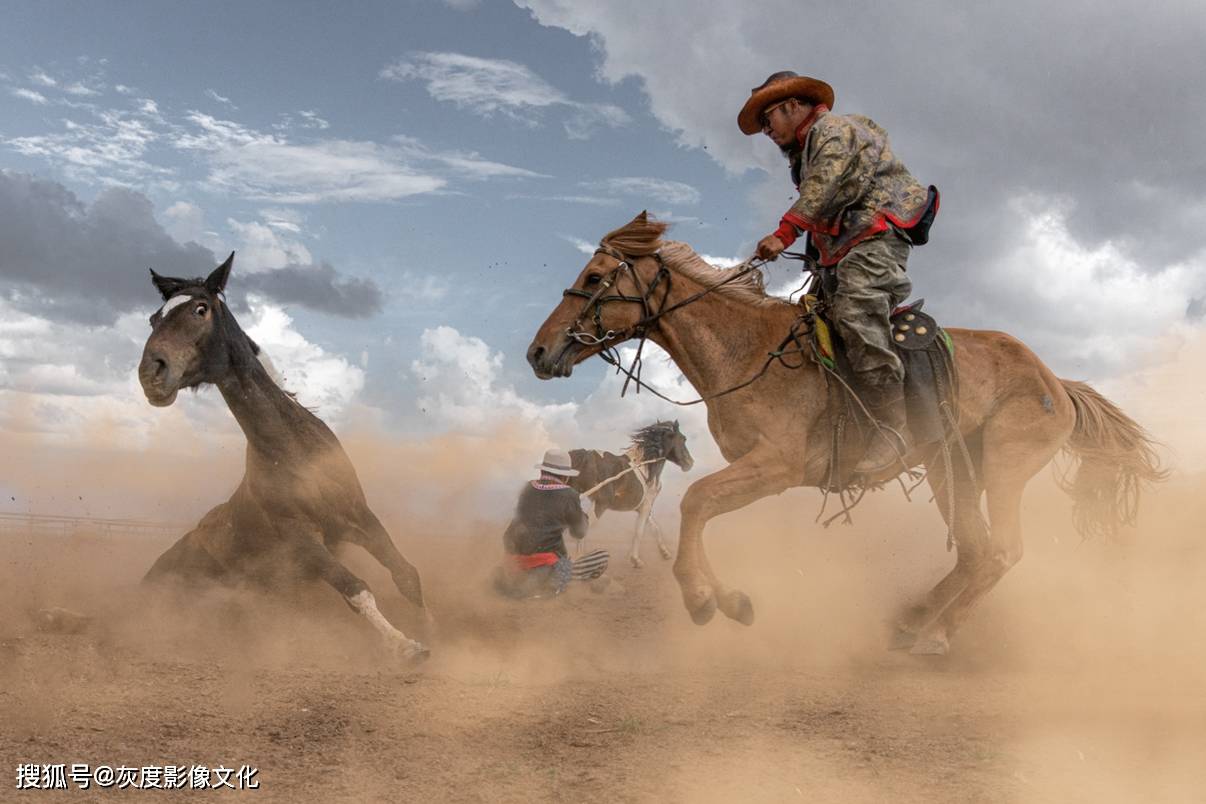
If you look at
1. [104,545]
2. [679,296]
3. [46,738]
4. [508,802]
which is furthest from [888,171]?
[104,545]

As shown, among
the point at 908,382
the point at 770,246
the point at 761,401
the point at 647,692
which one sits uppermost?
the point at 770,246

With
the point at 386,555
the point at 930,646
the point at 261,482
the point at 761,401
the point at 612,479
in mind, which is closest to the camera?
the point at 761,401

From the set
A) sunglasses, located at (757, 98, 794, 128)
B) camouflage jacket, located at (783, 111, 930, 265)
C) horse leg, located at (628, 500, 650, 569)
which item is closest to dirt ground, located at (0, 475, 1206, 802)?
camouflage jacket, located at (783, 111, 930, 265)

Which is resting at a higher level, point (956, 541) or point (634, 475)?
point (634, 475)

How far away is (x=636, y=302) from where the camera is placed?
6.29m

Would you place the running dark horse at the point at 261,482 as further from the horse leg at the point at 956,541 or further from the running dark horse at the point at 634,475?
the running dark horse at the point at 634,475

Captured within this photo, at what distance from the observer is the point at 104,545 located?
14820mm

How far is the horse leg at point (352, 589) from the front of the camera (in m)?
6.26

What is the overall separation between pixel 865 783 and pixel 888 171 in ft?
13.6

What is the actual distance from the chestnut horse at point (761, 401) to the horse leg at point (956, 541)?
Answer: 0.01m

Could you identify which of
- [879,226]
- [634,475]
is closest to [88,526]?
[634,475]

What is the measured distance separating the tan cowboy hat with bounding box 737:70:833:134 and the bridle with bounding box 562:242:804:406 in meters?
1.13

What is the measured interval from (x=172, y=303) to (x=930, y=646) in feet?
20.2

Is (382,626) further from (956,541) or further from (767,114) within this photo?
(767,114)
